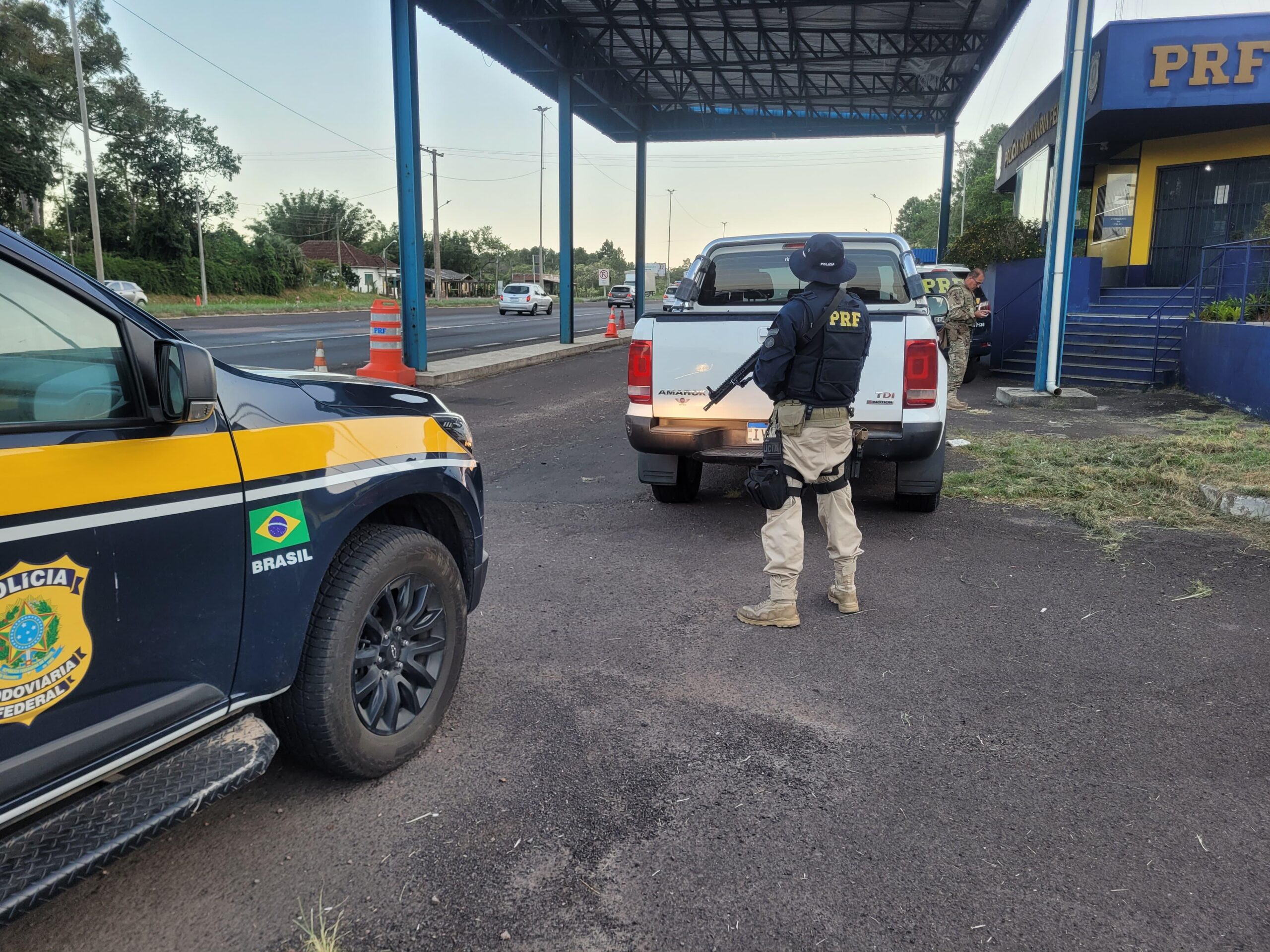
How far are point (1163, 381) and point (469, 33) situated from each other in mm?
14288

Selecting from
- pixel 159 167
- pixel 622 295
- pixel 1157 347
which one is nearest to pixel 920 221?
pixel 622 295

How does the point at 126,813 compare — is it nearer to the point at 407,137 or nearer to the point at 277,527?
the point at 277,527

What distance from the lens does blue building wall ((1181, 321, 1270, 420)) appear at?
1069 cm

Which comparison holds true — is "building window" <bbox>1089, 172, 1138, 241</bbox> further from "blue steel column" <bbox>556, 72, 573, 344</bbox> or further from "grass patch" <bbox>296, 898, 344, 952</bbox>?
"grass patch" <bbox>296, 898, 344, 952</bbox>

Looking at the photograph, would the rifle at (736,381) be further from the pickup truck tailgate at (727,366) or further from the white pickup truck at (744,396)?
the pickup truck tailgate at (727,366)

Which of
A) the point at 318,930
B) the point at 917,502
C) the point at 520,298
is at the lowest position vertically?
the point at 318,930

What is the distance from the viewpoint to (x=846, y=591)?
4738mm

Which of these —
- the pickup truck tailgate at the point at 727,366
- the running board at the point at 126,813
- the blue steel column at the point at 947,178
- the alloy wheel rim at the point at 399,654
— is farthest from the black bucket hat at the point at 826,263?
the blue steel column at the point at 947,178

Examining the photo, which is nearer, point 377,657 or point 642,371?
point 377,657

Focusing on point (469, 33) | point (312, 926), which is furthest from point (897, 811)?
point (469, 33)

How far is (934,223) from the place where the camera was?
101750mm

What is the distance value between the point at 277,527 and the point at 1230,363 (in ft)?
42.2

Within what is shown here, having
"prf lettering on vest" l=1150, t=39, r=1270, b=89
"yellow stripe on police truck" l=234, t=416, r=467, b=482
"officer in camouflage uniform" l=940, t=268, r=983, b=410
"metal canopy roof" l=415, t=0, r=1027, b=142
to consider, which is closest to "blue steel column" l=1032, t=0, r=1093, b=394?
"officer in camouflage uniform" l=940, t=268, r=983, b=410

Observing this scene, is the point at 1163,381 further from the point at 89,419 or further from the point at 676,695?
the point at 89,419
